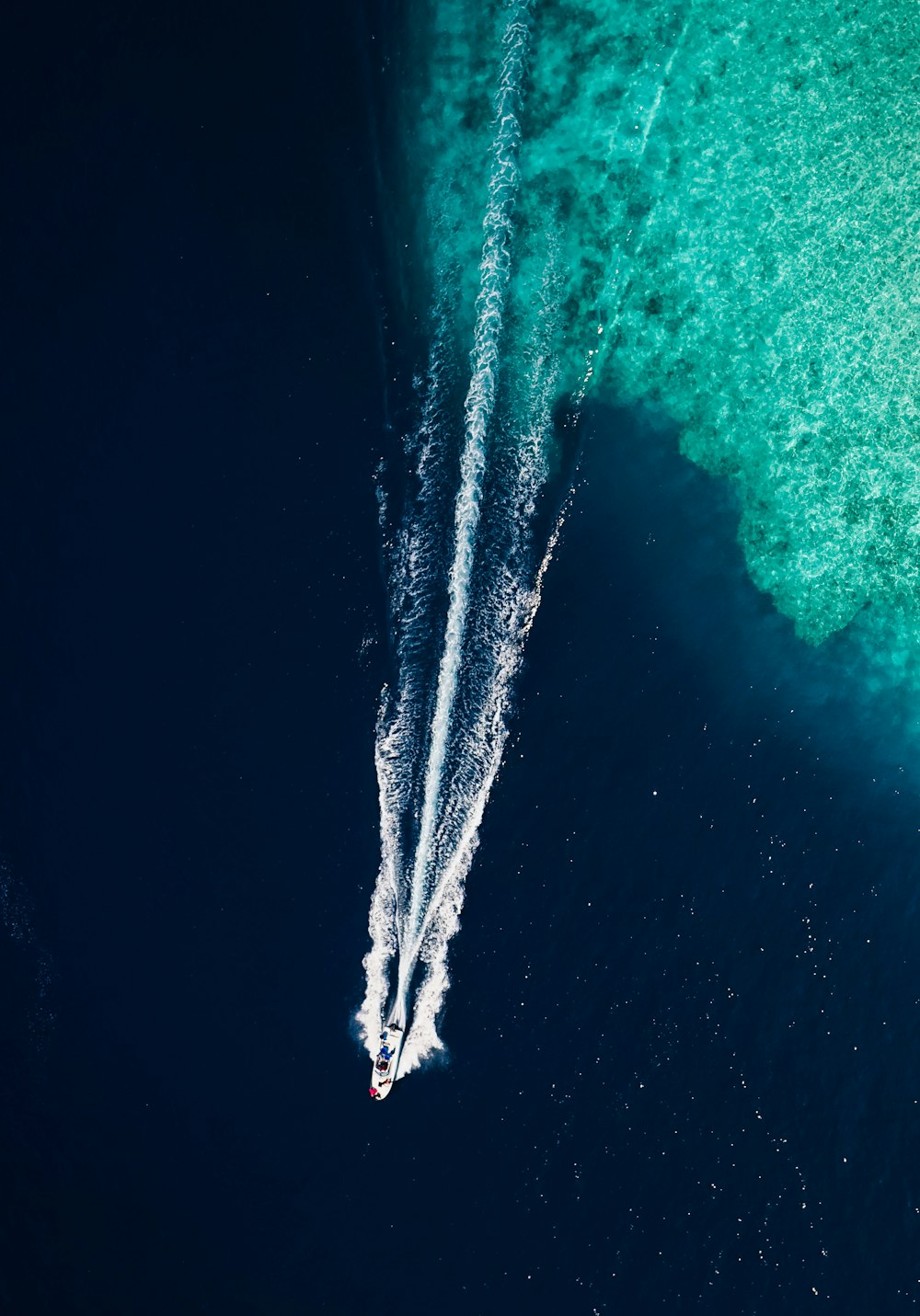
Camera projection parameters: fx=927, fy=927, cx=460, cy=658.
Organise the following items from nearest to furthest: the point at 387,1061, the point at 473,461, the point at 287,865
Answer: the point at 387,1061, the point at 287,865, the point at 473,461

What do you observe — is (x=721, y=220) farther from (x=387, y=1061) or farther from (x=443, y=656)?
(x=387, y=1061)

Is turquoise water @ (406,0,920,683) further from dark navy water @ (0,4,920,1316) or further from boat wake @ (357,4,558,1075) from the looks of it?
dark navy water @ (0,4,920,1316)

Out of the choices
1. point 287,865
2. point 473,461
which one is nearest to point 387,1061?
point 287,865

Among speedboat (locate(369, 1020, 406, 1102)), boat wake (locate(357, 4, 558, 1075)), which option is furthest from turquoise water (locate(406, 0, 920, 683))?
speedboat (locate(369, 1020, 406, 1102))

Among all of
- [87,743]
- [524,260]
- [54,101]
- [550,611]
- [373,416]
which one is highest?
[54,101]

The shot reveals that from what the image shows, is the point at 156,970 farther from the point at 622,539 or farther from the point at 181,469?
the point at 622,539

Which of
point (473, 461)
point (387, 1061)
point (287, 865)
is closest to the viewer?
point (387, 1061)

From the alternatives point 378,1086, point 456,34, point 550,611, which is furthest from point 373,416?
point 378,1086
